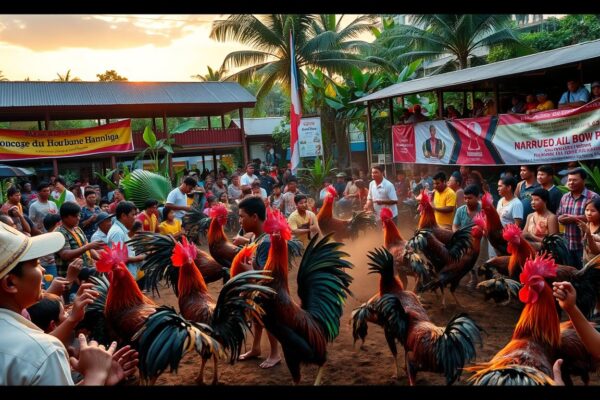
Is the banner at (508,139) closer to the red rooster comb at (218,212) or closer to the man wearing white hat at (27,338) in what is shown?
the red rooster comb at (218,212)

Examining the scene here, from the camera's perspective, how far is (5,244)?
163cm

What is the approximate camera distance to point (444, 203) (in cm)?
745

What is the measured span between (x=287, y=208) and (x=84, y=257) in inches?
203

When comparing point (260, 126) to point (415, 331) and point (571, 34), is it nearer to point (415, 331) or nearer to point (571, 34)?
point (571, 34)

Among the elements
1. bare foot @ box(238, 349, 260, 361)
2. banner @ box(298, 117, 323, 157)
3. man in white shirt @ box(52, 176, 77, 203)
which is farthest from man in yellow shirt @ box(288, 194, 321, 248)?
banner @ box(298, 117, 323, 157)

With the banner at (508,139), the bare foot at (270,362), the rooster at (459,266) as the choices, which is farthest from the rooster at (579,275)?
the banner at (508,139)

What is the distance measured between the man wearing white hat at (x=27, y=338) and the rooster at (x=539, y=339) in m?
2.04

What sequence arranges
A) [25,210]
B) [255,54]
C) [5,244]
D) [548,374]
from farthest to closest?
1. [255,54]
2. [25,210]
3. [548,374]
4. [5,244]

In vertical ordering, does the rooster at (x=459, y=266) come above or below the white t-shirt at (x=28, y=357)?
below

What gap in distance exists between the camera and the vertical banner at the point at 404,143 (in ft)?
44.6

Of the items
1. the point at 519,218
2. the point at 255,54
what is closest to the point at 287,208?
the point at 519,218

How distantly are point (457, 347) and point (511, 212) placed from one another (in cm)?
324

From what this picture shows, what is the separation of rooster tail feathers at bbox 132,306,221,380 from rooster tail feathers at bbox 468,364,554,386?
1.85 meters
